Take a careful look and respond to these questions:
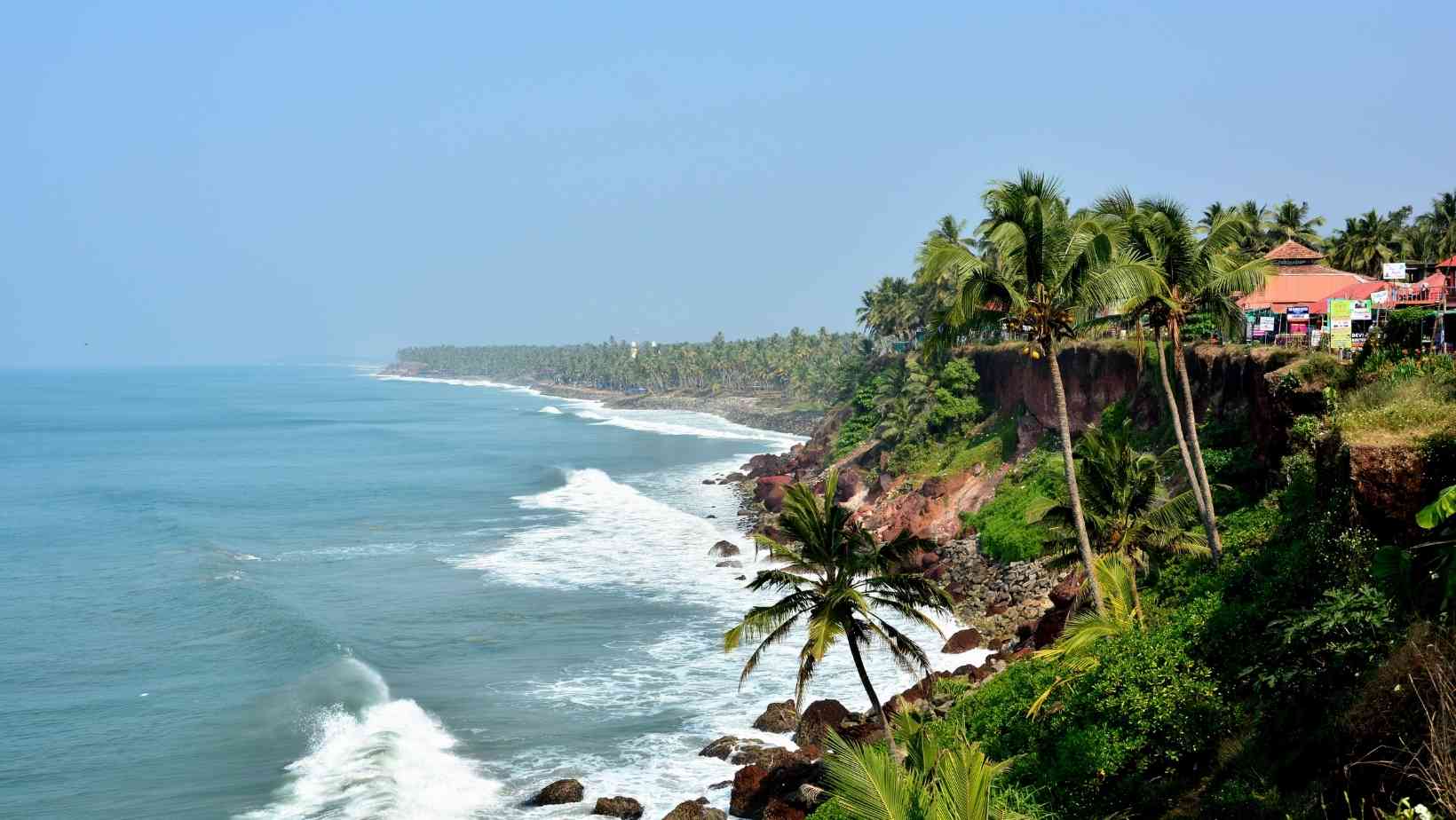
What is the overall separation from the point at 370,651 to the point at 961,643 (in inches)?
869

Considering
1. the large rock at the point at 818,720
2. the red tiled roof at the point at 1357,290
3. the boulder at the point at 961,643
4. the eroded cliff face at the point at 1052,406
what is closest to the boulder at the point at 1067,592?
the boulder at the point at 961,643

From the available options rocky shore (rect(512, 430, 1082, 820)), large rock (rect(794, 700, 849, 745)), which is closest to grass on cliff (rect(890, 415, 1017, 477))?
rocky shore (rect(512, 430, 1082, 820))

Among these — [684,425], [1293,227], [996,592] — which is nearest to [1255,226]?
[1293,227]

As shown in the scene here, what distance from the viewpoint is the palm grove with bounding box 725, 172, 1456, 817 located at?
1641 centimetres

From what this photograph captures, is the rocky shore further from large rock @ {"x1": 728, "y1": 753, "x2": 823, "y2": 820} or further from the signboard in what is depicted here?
the signboard

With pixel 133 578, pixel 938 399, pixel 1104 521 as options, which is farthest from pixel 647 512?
pixel 1104 521

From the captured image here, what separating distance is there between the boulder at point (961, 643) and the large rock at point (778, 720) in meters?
7.11

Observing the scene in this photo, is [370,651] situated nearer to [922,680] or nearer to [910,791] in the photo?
[922,680]

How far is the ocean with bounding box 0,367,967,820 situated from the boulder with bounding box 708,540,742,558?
1163 mm

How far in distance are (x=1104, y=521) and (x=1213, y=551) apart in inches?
102

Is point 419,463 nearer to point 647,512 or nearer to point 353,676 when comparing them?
point 647,512

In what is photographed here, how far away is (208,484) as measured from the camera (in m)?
94.4

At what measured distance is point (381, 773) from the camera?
31.2m

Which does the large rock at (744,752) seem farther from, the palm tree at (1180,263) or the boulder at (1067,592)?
the palm tree at (1180,263)
